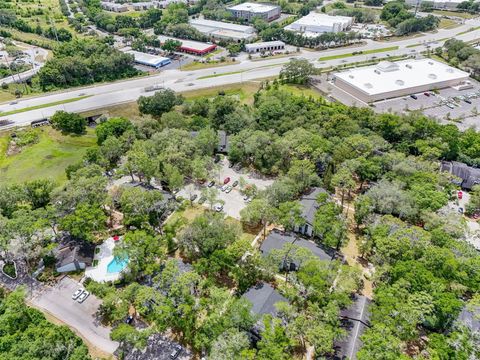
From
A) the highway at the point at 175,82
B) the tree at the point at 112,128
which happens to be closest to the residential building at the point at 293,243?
the tree at the point at 112,128

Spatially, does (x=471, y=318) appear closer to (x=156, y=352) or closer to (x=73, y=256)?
(x=156, y=352)

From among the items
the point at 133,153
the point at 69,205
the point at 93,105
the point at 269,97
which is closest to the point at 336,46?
the point at 269,97

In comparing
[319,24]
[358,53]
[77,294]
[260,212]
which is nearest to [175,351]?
[77,294]

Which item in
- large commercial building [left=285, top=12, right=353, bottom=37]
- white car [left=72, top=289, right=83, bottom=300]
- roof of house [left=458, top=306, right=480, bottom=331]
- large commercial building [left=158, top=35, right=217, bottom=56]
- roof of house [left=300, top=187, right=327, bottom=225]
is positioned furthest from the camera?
large commercial building [left=285, top=12, right=353, bottom=37]

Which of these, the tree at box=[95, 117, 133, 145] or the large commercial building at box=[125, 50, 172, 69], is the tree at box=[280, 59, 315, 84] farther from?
the tree at box=[95, 117, 133, 145]

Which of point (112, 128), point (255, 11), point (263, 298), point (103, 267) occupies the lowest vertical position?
point (103, 267)

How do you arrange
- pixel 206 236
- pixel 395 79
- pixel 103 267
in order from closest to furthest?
pixel 206 236 → pixel 103 267 → pixel 395 79

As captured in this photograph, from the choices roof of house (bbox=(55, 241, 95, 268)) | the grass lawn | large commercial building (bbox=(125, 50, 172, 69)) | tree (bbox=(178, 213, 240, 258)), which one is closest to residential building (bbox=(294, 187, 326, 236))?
tree (bbox=(178, 213, 240, 258))

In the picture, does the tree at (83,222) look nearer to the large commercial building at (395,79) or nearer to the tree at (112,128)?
the tree at (112,128)
